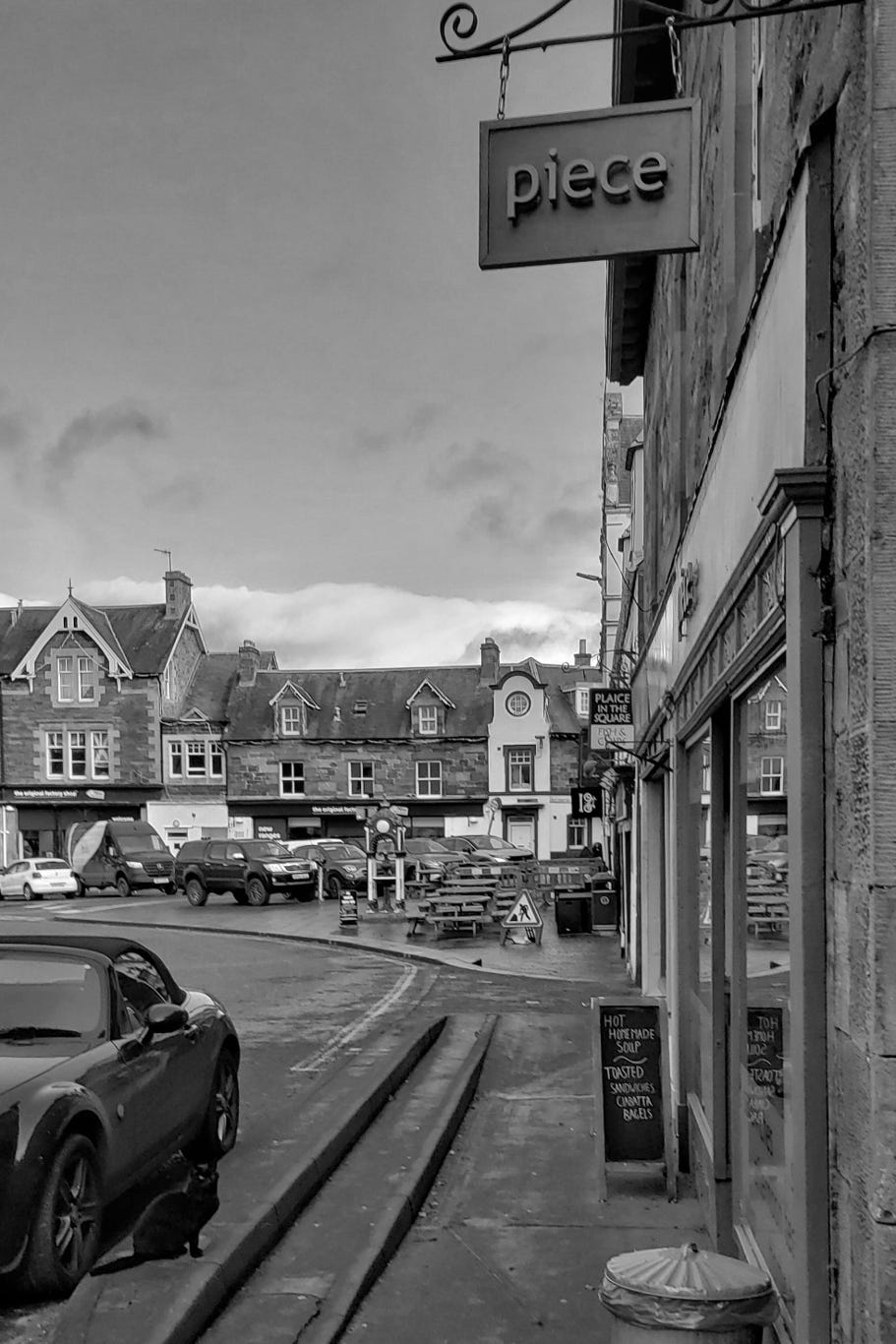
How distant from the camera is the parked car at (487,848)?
43.2 metres

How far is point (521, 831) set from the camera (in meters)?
55.0

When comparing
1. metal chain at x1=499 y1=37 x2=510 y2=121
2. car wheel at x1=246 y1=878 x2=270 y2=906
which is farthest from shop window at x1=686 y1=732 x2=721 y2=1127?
car wheel at x1=246 y1=878 x2=270 y2=906

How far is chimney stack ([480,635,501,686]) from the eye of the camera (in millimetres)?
58094

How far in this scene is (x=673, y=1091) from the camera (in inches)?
379

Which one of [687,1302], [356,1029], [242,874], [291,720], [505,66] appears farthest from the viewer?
[291,720]

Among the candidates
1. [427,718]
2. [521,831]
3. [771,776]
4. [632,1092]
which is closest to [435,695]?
[427,718]

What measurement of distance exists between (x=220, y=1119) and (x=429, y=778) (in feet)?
156

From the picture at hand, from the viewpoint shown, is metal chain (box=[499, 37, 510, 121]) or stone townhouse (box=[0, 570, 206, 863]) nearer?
metal chain (box=[499, 37, 510, 121])

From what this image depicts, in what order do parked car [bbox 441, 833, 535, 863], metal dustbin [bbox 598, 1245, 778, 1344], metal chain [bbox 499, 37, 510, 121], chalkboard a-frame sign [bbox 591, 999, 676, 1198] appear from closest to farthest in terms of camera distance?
metal dustbin [bbox 598, 1245, 778, 1344], metal chain [bbox 499, 37, 510, 121], chalkboard a-frame sign [bbox 591, 999, 676, 1198], parked car [bbox 441, 833, 535, 863]

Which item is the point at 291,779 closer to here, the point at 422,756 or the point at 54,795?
the point at 422,756

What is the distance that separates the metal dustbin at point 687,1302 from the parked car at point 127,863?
3896 cm

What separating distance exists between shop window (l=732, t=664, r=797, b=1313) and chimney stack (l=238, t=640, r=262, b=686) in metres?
54.5

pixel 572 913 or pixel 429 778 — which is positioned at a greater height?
pixel 429 778

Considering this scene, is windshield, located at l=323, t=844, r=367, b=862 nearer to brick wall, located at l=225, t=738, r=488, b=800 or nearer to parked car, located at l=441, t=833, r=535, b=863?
parked car, located at l=441, t=833, r=535, b=863
